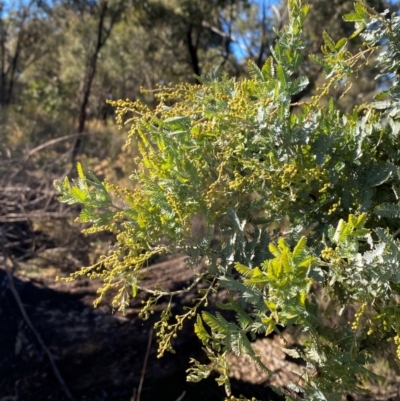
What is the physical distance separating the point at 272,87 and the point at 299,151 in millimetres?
170

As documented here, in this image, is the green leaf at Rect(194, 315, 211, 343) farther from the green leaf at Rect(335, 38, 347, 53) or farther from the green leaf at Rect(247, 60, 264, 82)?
the green leaf at Rect(335, 38, 347, 53)

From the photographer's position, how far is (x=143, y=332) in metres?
5.18

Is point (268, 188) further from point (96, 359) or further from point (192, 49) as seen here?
point (192, 49)

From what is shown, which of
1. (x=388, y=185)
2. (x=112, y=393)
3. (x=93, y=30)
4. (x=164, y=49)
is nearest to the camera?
(x=388, y=185)

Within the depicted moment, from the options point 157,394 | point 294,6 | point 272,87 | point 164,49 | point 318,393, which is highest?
point 164,49

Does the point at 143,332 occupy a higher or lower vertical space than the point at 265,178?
lower

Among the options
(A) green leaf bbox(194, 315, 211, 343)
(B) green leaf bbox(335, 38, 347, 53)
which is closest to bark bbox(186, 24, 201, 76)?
(B) green leaf bbox(335, 38, 347, 53)

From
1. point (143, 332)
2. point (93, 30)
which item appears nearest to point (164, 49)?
point (93, 30)

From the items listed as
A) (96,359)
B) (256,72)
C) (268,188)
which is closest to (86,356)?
(96,359)

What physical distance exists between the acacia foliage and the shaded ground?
3.43 m

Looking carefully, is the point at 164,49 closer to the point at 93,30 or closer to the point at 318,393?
the point at 93,30

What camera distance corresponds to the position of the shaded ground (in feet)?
15.0

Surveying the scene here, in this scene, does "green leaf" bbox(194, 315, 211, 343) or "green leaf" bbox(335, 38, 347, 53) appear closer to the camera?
"green leaf" bbox(194, 315, 211, 343)

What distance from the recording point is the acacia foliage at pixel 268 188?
4.39 ft
